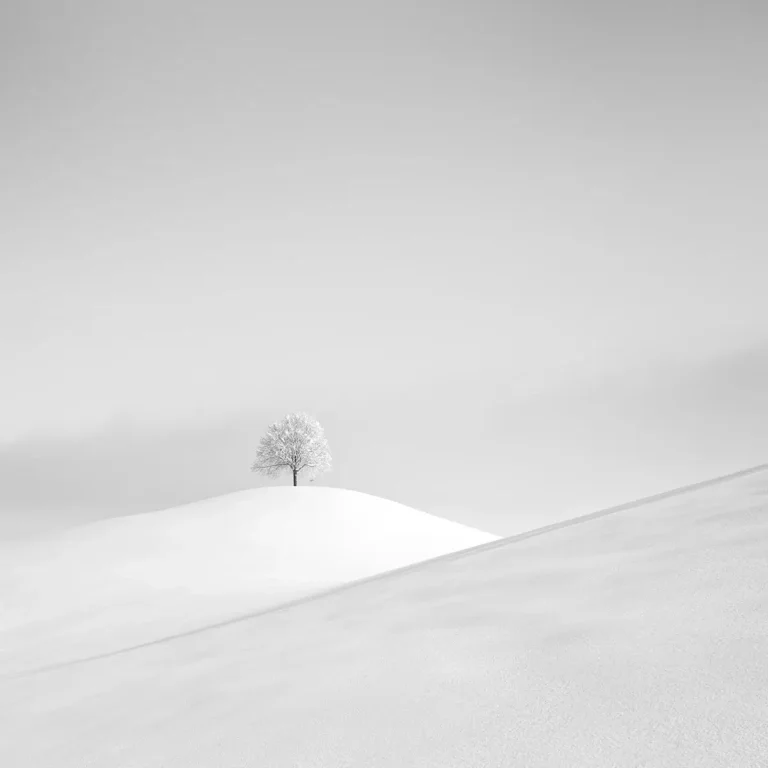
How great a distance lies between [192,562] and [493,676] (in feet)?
79.5

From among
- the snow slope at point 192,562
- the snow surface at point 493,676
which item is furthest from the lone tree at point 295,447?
the snow surface at point 493,676

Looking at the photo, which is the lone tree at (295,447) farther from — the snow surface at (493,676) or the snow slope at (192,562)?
the snow surface at (493,676)

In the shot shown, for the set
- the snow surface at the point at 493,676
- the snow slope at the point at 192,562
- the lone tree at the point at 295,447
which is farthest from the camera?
the lone tree at the point at 295,447

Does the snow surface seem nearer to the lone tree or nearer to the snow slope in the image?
the snow slope

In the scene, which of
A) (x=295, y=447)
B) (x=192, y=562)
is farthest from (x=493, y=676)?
(x=295, y=447)

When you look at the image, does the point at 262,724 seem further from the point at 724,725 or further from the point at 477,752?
the point at 724,725

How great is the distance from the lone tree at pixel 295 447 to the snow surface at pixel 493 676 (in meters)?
37.2

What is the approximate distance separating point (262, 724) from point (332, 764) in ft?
3.17

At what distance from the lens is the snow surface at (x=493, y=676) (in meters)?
2.87

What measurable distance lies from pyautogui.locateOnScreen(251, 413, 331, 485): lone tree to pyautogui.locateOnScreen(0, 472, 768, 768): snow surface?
3724 centimetres

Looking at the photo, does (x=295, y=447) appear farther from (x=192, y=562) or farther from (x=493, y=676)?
(x=493, y=676)

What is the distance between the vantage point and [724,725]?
2605mm

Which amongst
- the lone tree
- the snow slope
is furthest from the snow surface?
the lone tree

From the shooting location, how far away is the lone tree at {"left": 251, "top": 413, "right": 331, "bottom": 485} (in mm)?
44375
